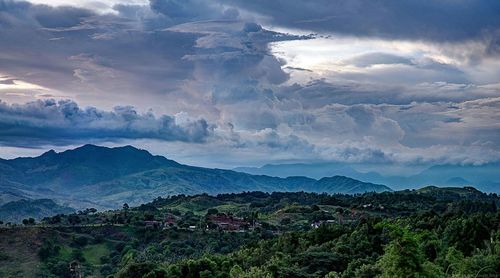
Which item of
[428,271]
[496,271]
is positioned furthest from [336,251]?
[428,271]

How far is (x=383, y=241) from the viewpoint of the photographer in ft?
347

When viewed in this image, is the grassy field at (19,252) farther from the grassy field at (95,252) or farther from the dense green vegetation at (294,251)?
the grassy field at (95,252)

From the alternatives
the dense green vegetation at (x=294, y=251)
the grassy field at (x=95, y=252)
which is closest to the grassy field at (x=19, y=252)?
the dense green vegetation at (x=294, y=251)

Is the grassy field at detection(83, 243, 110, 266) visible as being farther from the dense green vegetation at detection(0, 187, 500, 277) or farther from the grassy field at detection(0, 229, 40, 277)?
the grassy field at detection(0, 229, 40, 277)

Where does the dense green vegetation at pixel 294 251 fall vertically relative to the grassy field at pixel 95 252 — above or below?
above

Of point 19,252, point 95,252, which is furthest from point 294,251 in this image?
point 19,252

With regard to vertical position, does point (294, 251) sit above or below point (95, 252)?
above

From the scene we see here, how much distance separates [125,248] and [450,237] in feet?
371

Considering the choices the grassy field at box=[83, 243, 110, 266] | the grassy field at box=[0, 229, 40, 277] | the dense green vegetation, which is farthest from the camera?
the grassy field at box=[83, 243, 110, 266]

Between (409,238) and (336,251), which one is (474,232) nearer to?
(336,251)

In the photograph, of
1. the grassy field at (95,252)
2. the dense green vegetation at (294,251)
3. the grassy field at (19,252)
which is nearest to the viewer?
the dense green vegetation at (294,251)

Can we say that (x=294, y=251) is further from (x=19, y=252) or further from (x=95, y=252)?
(x=19, y=252)

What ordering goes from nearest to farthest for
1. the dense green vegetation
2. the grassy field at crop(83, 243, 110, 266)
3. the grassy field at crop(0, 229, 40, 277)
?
the dense green vegetation < the grassy field at crop(0, 229, 40, 277) < the grassy field at crop(83, 243, 110, 266)

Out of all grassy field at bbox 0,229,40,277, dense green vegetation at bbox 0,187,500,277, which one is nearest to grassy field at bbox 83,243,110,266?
dense green vegetation at bbox 0,187,500,277
